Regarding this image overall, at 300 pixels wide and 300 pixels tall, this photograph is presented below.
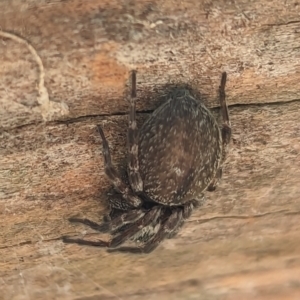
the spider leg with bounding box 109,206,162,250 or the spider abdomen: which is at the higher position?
the spider abdomen

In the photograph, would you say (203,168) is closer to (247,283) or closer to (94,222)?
(94,222)

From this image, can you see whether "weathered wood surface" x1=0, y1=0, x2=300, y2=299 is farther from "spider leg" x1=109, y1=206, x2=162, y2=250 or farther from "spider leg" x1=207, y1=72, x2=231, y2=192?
"spider leg" x1=109, y1=206, x2=162, y2=250

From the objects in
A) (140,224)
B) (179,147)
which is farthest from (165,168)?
(140,224)

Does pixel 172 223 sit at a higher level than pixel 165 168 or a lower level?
lower

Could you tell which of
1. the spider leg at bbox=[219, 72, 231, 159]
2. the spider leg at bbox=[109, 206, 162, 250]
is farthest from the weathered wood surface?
the spider leg at bbox=[109, 206, 162, 250]

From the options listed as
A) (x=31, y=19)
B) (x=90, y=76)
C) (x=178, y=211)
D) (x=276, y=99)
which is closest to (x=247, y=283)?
(x=178, y=211)

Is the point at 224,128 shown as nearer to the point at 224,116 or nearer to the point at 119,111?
the point at 224,116

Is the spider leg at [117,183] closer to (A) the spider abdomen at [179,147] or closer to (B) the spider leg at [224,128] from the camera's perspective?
(A) the spider abdomen at [179,147]
